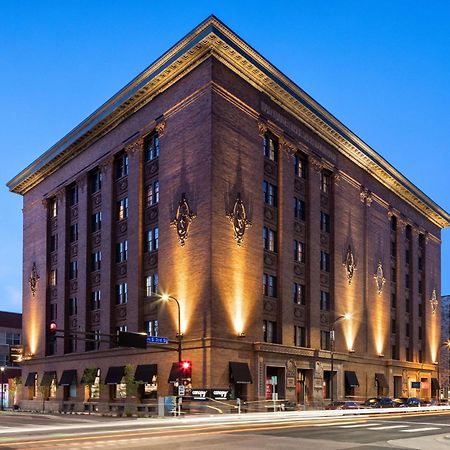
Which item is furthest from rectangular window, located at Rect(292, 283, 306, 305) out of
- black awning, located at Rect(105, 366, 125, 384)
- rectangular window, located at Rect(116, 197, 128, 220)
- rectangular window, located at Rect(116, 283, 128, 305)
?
rectangular window, located at Rect(116, 197, 128, 220)

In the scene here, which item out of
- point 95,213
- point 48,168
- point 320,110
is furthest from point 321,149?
point 48,168

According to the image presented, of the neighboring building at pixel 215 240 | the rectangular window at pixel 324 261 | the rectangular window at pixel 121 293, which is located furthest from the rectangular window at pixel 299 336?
the rectangular window at pixel 121 293

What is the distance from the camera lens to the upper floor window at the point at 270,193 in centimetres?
6222

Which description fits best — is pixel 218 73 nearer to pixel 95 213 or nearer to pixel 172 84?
pixel 172 84

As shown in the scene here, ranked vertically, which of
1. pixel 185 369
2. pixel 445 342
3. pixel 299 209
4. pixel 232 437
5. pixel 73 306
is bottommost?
pixel 445 342

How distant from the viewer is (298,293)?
215 ft

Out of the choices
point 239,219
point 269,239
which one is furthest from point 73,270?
point 239,219

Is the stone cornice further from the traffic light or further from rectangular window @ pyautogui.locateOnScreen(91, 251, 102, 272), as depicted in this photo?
the traffic light

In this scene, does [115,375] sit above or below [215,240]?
below

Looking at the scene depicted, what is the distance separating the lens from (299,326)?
64.6 metres

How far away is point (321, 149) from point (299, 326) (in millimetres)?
19985

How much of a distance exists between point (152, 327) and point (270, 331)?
11.0 metres

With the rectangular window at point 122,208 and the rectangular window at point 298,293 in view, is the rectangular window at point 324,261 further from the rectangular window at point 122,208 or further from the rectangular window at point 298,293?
the rectangular window at point 122,208

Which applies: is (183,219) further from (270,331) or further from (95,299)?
(95,299)
